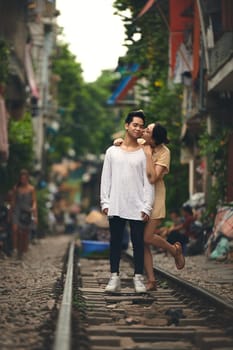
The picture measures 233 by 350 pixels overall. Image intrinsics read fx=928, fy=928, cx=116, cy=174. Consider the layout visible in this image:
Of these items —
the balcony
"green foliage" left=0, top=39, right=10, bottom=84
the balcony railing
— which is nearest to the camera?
the balcony

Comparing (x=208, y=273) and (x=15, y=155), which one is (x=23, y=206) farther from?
(x=15, y=155)

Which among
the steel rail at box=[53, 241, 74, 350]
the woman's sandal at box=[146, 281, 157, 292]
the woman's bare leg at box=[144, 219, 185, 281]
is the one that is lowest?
the woman's sandal at box=[146, 281, 157, 292]

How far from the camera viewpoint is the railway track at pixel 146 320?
6188 millimetres

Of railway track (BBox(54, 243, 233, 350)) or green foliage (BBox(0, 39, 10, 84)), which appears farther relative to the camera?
green foliage (BBox(0, 39, 10, 84))

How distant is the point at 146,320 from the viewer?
7.46 meters

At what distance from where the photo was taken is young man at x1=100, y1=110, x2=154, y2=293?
9.20m

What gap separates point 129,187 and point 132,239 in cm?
55

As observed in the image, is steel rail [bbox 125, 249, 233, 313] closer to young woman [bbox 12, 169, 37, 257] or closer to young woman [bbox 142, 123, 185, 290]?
young woman [bbox 142, 123, 185, 290]

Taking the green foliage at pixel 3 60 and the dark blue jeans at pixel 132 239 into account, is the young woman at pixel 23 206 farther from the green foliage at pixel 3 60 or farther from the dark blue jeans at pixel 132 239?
the dark blue jeans at pixel 132 239

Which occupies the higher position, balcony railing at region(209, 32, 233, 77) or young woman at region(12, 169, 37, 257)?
balcony railing at region(209, 32, 233, 77)

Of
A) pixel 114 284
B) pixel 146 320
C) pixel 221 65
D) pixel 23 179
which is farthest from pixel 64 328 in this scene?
pixel 221 65

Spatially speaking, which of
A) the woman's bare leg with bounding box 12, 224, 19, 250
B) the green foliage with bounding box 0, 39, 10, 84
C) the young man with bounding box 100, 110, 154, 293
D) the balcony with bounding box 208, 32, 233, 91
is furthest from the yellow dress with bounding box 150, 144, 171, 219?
the green foliage with bounding box 0, 39, 10, 84

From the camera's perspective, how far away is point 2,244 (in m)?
19.1

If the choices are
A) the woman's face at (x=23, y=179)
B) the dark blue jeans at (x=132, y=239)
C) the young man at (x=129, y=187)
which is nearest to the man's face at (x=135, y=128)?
the young man at (x=129, y=187)
